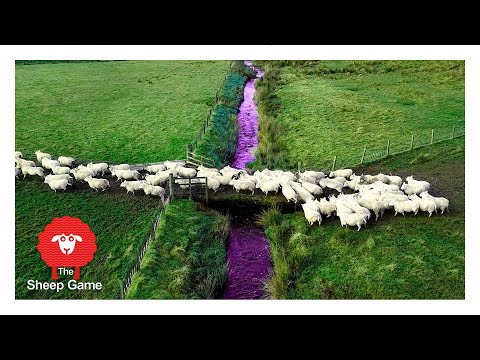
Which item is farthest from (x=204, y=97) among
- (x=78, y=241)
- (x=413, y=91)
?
(x=78, y=241)

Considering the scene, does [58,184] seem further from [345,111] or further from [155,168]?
[345,111]

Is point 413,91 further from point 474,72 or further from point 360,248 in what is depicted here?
point 360,248

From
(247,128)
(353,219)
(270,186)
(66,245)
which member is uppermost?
(247,128)

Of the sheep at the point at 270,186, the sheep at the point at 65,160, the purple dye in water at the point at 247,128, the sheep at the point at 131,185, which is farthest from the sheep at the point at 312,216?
the sheep at the point at 65,160

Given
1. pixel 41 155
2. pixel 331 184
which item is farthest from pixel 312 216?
pixel 41 155

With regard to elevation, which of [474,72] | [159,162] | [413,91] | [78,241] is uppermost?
[413,91]
